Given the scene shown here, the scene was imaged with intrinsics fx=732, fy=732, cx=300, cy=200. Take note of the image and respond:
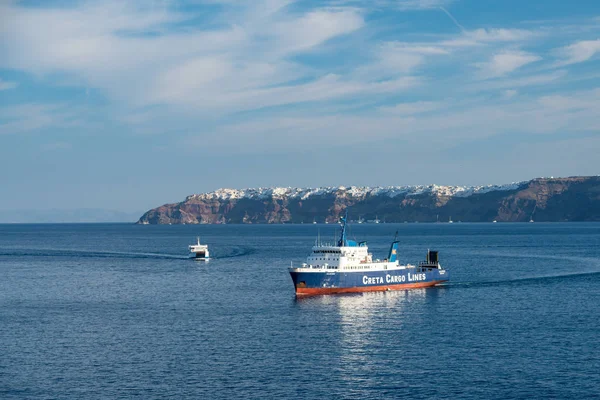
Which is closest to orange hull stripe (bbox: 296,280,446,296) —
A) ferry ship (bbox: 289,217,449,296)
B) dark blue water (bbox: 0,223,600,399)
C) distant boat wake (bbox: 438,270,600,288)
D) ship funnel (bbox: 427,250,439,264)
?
ferry ship (bbox: 289,217,449,296)

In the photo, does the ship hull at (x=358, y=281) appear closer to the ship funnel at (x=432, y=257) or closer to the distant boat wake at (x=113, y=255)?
the ship funnel at (x=432, y=257)

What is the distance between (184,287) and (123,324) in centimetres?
3176

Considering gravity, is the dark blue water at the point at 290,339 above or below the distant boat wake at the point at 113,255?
below

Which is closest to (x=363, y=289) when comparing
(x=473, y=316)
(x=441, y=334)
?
(x=473, y=316)

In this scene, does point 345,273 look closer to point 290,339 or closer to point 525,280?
point 290,339

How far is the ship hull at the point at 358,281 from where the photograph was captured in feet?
295

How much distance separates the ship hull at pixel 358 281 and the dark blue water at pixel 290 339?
2.19 meters

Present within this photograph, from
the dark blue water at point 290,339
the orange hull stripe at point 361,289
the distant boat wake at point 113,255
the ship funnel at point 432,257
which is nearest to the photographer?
the dark blue water at point 290,339

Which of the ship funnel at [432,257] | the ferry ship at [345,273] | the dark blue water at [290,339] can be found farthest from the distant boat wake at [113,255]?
the ferry ship at [345,273]

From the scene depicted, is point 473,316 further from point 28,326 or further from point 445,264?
point 445,264

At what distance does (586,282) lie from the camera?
104 meters

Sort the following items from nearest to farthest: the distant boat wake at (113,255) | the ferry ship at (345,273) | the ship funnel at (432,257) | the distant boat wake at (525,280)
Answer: the ferry ship at (345,273) < the distant boat wake at (525,280) < the ship funnel at (432,257) < the distant boat wake at (113,255)

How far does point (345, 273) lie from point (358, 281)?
2.25 metres

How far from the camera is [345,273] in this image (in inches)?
3629
